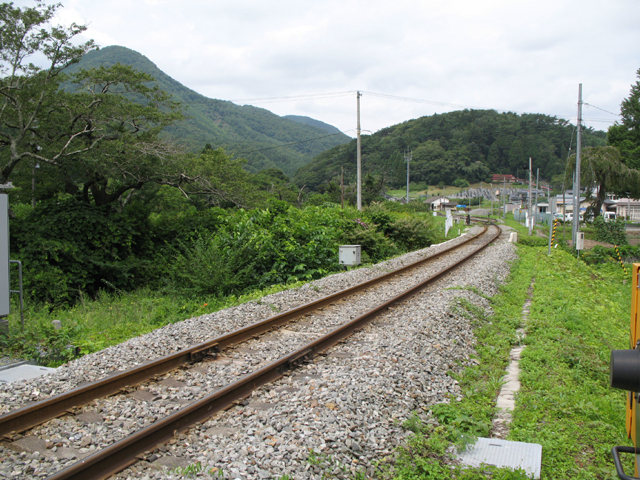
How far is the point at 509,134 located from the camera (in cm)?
13888

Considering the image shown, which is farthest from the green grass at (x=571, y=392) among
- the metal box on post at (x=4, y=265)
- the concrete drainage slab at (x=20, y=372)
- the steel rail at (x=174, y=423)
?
the metal box on post at (x=4, y=265)

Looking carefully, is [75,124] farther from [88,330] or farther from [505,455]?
[505,455]

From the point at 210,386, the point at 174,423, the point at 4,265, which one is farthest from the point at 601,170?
the point at 174,423

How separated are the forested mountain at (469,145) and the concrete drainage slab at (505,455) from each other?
11006 cm

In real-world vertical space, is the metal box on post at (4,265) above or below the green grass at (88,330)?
above

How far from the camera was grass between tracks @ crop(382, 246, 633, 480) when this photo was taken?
Answer: 12.5 ft

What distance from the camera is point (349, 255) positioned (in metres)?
15.9

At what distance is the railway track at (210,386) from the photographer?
3730mm

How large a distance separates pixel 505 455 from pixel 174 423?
9.49 ft

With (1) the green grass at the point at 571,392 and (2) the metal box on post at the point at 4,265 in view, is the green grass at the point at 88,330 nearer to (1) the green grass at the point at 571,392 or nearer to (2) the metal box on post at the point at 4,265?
(2) the metal box on post at the point at 4,265

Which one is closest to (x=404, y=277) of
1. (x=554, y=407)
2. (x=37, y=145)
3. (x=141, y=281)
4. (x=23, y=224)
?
(x=554, y=407)

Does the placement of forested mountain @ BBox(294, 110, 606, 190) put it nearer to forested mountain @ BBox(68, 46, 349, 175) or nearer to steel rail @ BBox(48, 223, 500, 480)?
forested mountain @ BBox(68, 46, 349, 175)

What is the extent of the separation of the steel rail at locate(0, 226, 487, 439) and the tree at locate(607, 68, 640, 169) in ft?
221

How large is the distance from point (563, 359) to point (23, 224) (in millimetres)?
16100
